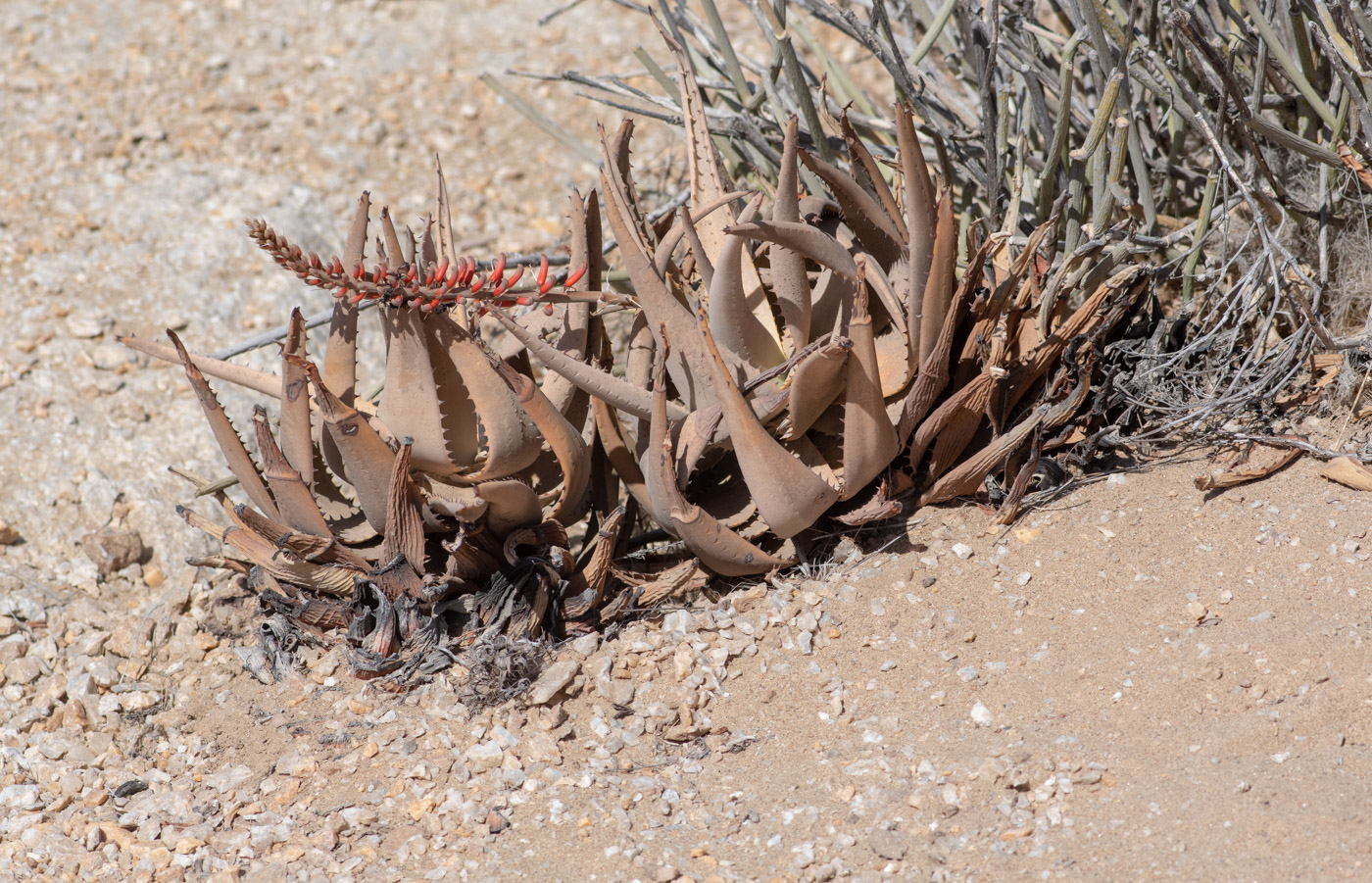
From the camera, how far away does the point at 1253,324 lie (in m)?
2.31

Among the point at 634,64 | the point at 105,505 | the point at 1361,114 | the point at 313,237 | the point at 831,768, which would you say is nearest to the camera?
the point at 831,768

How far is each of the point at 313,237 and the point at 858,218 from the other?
6.60 feet

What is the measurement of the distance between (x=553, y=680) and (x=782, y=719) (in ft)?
1.31

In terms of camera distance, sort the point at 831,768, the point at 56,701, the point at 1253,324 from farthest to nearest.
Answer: the point at 1253,324 < the point at 56,701 < the point at 831,768

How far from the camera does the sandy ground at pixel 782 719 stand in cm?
157

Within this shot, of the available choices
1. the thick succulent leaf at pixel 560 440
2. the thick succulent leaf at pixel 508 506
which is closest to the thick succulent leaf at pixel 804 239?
the thick succulent leaf at pixel 560 440

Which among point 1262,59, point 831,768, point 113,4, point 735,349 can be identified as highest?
point 113,4

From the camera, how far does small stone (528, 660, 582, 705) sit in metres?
1.90

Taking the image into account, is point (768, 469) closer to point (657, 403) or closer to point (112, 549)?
point (657, 403)

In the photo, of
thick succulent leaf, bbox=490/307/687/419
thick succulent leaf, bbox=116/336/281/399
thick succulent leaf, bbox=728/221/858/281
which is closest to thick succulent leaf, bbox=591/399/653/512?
thick succulent leaf, bbox=490/307/687/419

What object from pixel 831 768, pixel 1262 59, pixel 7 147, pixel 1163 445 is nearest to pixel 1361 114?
pixel 1262 59

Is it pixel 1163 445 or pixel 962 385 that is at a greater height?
pixel 962 385

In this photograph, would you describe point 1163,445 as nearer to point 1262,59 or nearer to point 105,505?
point 1262,59

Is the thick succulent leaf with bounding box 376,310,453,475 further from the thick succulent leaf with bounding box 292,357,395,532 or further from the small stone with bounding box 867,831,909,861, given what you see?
the small stone with bounding box 867,831,909,861
